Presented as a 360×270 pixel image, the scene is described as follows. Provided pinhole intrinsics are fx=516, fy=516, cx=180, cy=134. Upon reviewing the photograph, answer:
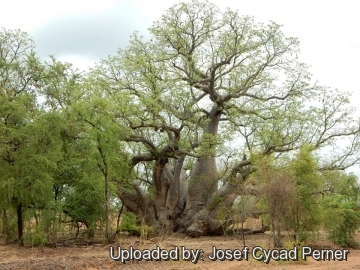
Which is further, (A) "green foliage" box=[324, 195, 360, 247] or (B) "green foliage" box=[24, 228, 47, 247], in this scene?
(A) "green foliage" box=[324, 195, 360, 247]

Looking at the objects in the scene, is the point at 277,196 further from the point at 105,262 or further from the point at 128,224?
the point at 128,224

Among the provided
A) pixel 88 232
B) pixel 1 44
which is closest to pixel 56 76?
pixel 1 44

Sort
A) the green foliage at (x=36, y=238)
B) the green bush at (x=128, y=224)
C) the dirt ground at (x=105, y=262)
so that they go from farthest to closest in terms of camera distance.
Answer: the green bush at (x=128, y=224)
the green foliage at (x=36, y=238)
the dirt ground at (x=105, y=262)

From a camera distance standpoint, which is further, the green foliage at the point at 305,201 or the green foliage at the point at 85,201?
the green foliage at the point at 85,201

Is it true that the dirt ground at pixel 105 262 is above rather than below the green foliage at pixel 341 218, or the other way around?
Answer: below

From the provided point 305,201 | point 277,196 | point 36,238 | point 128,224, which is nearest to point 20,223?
point 36,238

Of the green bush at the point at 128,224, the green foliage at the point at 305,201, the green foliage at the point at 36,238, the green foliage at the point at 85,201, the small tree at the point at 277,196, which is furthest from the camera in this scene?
the green bush at the point at 128,224

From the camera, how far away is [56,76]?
12852 millimetres

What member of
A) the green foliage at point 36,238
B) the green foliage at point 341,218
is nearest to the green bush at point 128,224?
the green foliage at point 36,238

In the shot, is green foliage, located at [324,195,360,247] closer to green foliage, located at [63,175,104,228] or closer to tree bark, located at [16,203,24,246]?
green foliage, located at [63,175,104,228]

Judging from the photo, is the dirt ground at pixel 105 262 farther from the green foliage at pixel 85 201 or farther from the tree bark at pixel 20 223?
the green foliage at pixel 85 201

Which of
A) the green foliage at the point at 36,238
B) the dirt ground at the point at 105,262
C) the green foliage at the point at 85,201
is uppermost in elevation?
the green foliage at the point at 85,201

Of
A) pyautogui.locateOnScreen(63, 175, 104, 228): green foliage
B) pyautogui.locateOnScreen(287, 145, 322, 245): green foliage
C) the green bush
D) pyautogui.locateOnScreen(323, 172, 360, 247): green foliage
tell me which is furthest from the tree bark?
pyautogui.locateOnScreen(323, 172, 360, 247): green foliage

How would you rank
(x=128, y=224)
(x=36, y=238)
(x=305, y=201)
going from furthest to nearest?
(x=128, y=224) → (x=36, y=238) → (x=305, y=201)
